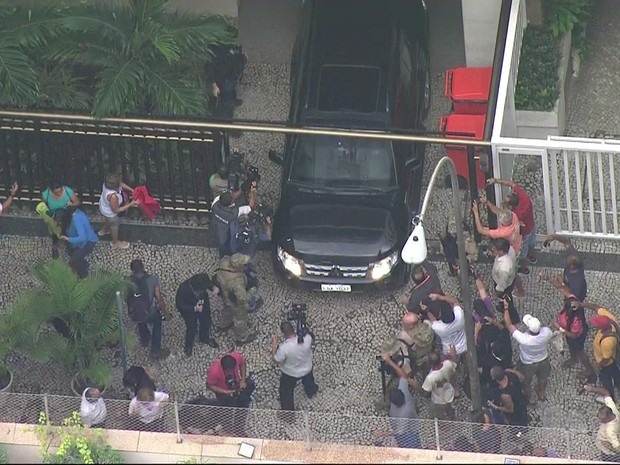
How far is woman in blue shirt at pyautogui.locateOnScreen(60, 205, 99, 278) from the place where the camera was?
20234mm

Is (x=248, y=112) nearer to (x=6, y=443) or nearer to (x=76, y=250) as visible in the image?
(x=76, y=250)

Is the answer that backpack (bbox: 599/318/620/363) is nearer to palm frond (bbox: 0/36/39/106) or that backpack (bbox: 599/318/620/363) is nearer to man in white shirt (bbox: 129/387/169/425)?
man in white shirt (bbox: 129/387/169/425)

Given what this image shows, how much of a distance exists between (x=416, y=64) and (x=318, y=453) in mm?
6083

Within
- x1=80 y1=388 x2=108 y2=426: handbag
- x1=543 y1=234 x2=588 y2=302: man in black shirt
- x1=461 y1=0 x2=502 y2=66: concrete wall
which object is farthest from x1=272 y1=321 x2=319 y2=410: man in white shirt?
x1=461 y1=0 x2=502 y2=66: concrete wall

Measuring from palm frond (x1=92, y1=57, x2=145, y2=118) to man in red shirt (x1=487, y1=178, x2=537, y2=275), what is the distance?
4.28 metres

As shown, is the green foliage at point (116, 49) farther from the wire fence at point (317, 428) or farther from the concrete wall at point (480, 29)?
the wire fence at point (317, 428)

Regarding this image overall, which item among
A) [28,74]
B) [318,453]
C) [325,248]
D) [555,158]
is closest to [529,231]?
[555,158]

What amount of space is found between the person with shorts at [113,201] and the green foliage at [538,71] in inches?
198

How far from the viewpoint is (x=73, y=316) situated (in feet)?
62.3

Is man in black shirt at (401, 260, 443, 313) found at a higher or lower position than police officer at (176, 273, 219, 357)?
higher

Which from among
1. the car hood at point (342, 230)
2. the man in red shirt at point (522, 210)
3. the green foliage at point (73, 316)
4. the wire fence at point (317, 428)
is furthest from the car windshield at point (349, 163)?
the wire fence at point (317, 428)

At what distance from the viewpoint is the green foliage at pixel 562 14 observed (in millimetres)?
22125

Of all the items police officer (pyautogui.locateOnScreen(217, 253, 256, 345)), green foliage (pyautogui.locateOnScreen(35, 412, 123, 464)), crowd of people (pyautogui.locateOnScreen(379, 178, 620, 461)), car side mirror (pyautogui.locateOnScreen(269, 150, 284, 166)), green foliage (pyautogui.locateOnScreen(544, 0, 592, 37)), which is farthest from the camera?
green foliage (pyautogui.locateOnScreen(544, 0, 592, 37))

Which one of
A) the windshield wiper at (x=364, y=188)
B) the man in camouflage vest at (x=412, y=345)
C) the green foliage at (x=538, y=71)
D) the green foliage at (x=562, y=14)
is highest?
the green foliage at (x=562, y=14)
